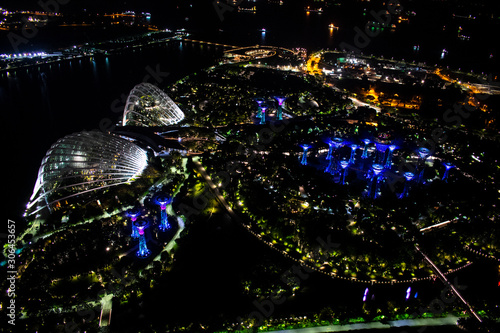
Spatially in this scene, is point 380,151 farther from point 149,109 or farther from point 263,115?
point 149,109

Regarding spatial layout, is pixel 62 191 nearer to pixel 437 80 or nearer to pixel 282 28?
pixel 437 80

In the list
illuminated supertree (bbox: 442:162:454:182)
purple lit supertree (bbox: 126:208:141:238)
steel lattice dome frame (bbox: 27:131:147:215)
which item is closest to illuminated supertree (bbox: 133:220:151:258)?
purple lit supertree (bbox: 126:208:141:238)

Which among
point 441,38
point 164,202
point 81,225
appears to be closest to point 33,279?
point 81,225

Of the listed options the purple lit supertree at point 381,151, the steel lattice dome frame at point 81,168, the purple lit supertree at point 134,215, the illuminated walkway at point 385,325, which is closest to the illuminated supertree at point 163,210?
the purple lit supertree at point 134,215

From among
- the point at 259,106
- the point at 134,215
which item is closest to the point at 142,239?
the point at 134,215

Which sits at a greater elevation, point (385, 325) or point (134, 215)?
point (134, 215)

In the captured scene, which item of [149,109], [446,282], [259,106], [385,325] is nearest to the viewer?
[385,325]

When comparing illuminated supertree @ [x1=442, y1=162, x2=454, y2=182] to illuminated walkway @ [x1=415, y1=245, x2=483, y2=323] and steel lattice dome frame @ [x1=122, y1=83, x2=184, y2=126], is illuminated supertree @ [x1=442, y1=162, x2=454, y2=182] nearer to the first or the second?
illuminated walkway @ [x1=415, y1=245, x2=483, y2=323]

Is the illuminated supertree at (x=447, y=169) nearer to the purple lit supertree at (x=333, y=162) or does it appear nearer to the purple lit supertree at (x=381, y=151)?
the purple lit supertree at (x=381, y=151)
